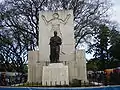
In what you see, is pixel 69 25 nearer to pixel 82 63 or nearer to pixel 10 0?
pixel 82 63

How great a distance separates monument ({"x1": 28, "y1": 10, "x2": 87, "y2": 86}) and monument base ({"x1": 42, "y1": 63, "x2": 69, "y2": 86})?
0.20 metres

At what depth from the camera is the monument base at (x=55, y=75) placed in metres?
21.0

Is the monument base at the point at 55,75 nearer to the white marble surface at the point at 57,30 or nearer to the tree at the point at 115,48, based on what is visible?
the white marble surface at the point at 57,30

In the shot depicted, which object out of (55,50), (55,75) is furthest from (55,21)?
(55,75)

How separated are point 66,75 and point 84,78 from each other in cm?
315

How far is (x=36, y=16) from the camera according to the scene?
35375mm

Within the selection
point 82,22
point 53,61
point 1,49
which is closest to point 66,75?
point 53,61

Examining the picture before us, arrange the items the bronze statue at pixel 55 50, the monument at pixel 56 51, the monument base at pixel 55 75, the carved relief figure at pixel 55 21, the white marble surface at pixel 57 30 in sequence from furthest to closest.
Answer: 1. the carved relief figure at pixel 55 21
2. the white marble surface at pixel 57 30
3. the monument at pixel 56 51
4. the bronze statue at pixel 55 50
5. the monument base at pixel 55 75

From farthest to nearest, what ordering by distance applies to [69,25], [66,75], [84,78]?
1. [69,25]
2. [84,78]
3. [66,75]

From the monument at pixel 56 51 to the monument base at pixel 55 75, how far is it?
0.20 m

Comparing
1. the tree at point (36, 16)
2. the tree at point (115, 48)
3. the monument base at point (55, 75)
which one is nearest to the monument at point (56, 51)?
the monument base at point (55, 75)

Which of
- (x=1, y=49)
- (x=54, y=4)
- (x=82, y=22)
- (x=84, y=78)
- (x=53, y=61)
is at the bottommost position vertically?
(x=84, y=78)

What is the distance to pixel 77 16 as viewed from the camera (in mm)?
35594

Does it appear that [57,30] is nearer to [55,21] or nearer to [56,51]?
[55,21]
